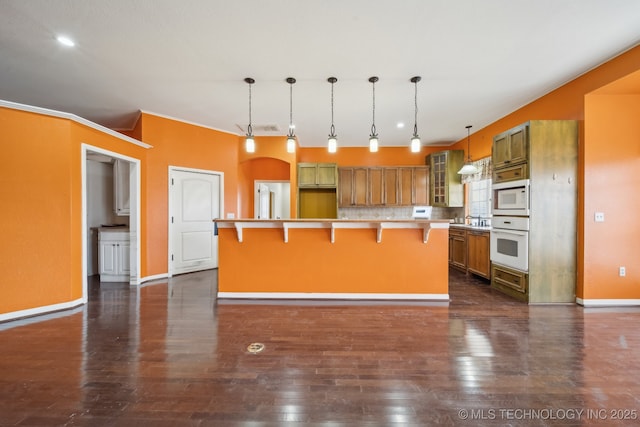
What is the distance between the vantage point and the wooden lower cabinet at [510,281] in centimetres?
350


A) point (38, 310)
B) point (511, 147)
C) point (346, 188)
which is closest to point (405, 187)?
point (346, 188)

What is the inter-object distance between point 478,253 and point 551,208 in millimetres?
1467

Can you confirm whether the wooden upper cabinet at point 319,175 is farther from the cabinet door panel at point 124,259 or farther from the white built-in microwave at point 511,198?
the cabinet door panel at point 124,259

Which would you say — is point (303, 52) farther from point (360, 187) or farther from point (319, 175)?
point (360, 187)

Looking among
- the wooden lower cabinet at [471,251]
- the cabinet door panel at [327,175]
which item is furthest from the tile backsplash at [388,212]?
the wooden lower cabinet at [471,251]

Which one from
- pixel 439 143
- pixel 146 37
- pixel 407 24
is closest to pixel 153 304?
pixel 146 37

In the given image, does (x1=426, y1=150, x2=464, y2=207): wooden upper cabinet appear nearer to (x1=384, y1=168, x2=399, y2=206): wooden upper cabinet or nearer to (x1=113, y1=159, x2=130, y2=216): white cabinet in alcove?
(x1=384, y1=168, x2=399, y2=206): wooden upper cabinet

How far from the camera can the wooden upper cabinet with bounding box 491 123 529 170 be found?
3467 millimetres

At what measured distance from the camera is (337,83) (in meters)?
3.44

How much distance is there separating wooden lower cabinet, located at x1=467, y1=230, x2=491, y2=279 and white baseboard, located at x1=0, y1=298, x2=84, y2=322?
588 centimetres

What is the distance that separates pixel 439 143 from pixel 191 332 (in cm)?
623

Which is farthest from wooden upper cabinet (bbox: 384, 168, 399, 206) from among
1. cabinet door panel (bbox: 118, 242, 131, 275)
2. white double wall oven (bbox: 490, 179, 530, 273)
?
cabinet door panel (bbox: 118, 242, 131, 275)

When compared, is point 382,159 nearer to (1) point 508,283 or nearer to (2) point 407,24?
(1) point 508,283

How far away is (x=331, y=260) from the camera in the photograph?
11.9 feet
